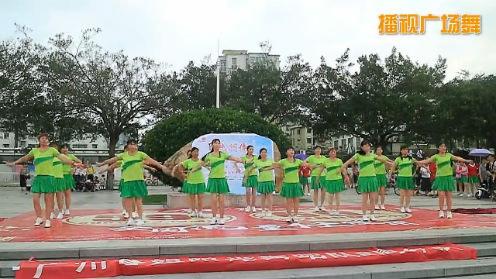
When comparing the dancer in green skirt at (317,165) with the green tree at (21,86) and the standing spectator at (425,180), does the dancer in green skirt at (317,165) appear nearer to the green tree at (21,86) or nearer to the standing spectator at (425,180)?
the standing spectator at (425,180)

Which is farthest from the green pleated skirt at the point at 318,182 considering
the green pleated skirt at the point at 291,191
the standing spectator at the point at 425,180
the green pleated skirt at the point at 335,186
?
the standing spectator at the point at 425,180

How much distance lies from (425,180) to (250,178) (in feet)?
36.6

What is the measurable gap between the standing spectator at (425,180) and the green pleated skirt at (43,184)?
15317mm

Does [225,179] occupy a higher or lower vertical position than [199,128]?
lower

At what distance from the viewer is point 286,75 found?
3278 cm

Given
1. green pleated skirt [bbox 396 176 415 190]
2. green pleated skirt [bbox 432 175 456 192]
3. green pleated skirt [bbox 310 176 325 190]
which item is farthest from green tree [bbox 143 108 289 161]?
green pleated skirt [bbox 432 175 456 192]

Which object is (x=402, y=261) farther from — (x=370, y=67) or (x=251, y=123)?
(x=370, y=67)

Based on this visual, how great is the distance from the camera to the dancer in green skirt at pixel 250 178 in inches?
468

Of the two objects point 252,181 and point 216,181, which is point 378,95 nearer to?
point 252,181

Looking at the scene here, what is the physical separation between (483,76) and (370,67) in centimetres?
685

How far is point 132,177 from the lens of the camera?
30.6ft

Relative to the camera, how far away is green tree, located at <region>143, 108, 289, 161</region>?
52.8 feet

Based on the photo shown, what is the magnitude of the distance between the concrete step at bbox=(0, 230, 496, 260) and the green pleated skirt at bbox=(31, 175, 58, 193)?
78.6 inches

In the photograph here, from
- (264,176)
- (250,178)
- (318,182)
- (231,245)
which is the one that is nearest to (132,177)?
(231,245)
